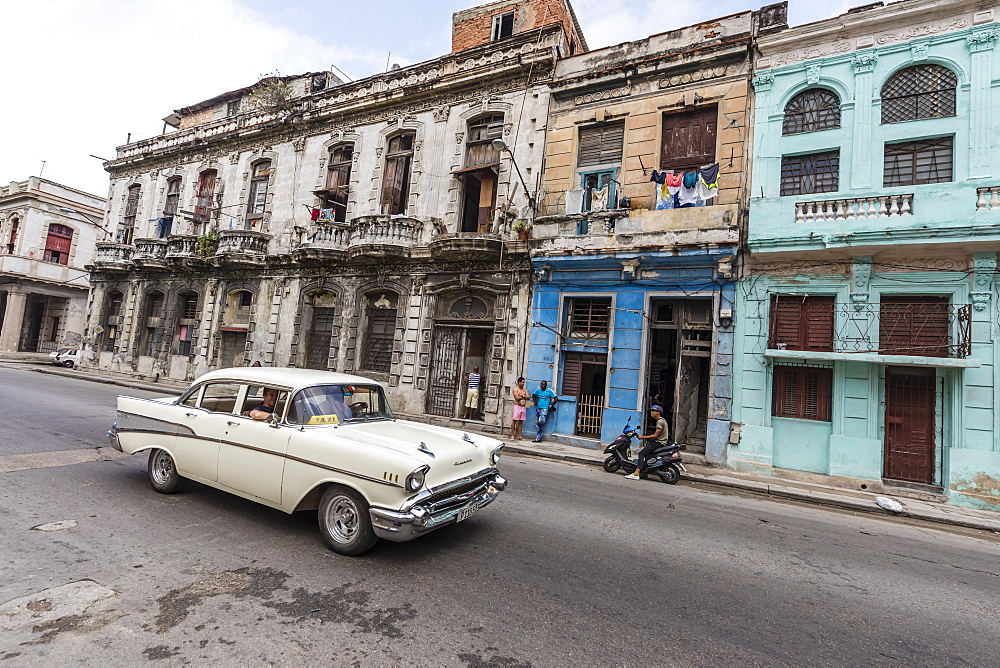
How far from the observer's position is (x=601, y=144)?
13.8m

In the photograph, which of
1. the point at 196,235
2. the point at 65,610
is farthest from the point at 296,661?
the point at 196,235

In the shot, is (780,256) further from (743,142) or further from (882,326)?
(743,142)

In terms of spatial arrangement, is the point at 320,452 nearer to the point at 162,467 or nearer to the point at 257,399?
the point at 257,399

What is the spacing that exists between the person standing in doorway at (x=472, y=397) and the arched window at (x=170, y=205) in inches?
716

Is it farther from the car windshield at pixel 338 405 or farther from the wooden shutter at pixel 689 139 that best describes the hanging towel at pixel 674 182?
the car windshield at pixel 338 405

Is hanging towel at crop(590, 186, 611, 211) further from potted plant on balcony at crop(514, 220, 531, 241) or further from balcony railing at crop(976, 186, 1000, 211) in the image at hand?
balcony railing at crop(976, 186, 1000, 211)

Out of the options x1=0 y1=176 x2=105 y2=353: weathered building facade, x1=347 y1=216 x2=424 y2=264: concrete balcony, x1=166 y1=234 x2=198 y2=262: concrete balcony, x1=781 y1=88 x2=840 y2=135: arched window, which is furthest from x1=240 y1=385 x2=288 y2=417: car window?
x1=0 y1=176 x2=105 y2=353: weathered building facade

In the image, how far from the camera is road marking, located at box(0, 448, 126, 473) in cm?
625

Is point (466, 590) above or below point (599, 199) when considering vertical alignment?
below

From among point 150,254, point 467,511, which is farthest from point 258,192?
point 467,511

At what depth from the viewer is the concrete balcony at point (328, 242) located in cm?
1622

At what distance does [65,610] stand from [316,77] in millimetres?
22391

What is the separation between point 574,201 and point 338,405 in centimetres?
1048

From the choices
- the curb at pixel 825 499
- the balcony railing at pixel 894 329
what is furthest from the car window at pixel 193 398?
the balcony railing at pixel 894 329
